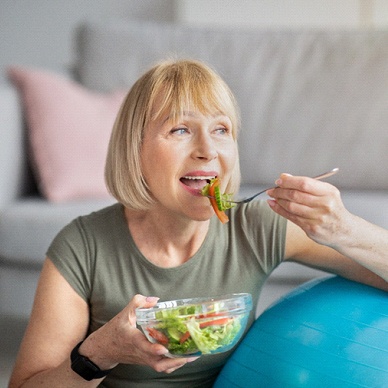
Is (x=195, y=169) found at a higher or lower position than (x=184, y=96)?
lower

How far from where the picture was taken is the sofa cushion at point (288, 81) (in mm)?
3203

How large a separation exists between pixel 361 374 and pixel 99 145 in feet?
6.43

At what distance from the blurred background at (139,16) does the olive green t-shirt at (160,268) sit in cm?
283

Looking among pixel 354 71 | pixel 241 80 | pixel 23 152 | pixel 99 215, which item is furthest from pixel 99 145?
pixel 99 215

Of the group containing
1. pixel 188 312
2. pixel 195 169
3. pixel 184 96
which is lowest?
pixel 188 312

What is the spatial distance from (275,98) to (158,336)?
215 centimetres

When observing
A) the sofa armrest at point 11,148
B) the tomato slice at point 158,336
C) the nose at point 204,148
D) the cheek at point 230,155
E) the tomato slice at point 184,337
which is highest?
the nose at point 204,148

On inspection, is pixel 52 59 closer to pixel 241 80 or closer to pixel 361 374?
pixel 241 80

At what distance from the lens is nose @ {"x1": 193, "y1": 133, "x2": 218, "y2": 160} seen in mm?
1592

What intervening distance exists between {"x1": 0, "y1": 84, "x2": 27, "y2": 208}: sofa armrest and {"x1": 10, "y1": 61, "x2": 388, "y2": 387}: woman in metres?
1.42

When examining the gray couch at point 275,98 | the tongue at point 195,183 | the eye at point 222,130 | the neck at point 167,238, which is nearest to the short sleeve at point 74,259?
the neck at point 167,238

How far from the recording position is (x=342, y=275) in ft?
5.67

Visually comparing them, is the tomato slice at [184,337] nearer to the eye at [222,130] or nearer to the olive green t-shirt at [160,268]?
the olive green t-shirt at [160,268]

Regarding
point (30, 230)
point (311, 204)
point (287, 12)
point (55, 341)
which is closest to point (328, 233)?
point (311, 204)
